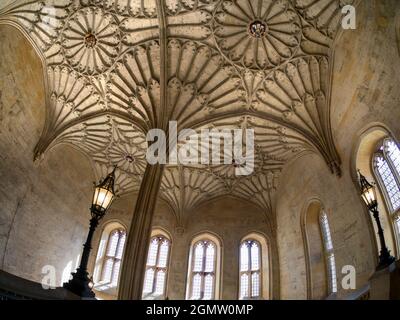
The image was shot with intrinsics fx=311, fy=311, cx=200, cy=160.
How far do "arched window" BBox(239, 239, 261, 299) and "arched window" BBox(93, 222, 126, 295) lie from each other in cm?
694

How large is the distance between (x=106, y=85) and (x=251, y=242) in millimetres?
11814

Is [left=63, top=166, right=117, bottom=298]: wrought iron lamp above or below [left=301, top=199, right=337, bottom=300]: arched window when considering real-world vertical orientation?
below

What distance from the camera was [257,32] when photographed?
12453mm

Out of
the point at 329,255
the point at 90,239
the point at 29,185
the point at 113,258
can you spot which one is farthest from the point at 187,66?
the point at 113,258

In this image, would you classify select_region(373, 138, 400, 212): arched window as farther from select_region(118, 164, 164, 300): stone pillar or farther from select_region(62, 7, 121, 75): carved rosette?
select_region(62, 7, 121, 75): carved rosette

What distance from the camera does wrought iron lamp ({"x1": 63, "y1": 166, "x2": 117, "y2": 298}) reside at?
17.3 ft

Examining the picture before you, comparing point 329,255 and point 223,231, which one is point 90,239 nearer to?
point 329,255

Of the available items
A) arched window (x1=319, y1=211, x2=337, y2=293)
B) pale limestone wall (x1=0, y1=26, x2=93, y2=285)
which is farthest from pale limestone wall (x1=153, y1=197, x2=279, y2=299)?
Answer: pale limestone wall (x1=0, y1=26, x2=93, y2=285)

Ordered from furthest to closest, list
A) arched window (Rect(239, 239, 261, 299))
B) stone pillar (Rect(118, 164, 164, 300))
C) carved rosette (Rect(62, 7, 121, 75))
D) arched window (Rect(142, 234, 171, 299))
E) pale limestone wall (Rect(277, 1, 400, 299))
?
arched window (Rect(142, 234, 171, 299)) < arched window (Rect(239, 239, 261, 299)) < carved rosette (Rect(62, 7, 121, 75)) < stone pillar (Rect(118, 164, 164, 300)) < pale limestone wall (Rect(277, 1, 400, 299))

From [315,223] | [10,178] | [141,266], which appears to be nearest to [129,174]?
[10,178]

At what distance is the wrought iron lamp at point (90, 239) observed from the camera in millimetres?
5285

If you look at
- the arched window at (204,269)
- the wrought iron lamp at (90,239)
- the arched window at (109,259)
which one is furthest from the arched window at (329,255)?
the arched window at (109,259)

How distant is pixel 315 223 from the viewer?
47.8ft
